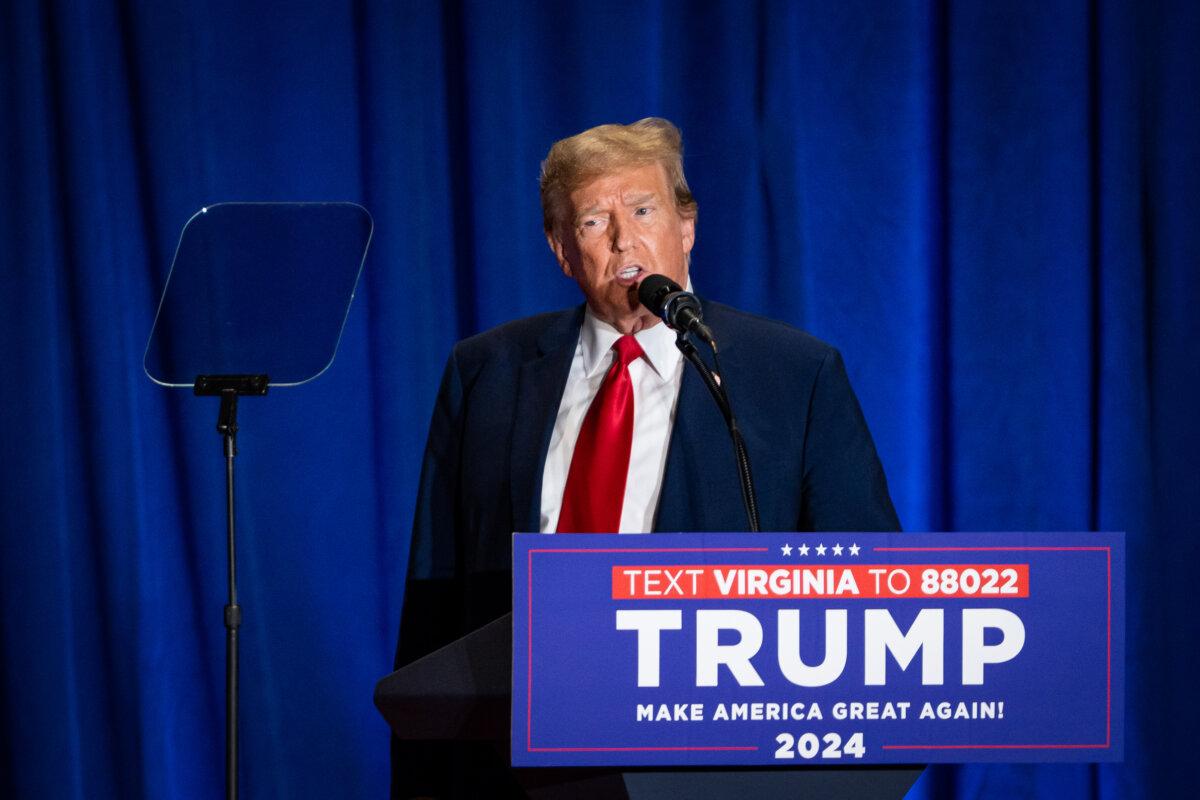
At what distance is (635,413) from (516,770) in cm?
76

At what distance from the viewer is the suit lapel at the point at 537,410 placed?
1.64 metres

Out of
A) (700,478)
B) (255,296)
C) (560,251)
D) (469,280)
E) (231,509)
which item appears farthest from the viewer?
(469,280)

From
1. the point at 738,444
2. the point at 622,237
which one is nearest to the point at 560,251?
the point at 622,237

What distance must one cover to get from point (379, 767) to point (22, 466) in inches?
42.0

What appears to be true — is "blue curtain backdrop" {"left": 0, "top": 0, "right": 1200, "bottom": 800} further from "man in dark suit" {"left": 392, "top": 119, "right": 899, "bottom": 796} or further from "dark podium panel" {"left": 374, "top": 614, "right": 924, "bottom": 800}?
"dark podium panel" {"left": 374, "top": 614, "right": 924, "bottom": 800}

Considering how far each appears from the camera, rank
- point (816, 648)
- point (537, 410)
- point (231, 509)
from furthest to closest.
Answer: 1. point (231, 509)
2. point (537, 410)
3. point (816, 648)

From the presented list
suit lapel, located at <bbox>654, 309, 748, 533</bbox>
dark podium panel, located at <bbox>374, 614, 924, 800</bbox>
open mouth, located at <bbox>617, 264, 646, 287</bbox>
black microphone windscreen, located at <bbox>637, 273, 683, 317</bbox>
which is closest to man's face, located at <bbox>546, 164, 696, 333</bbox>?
open mouth, located at <bbox>617, 264, 646, 287</bbox>

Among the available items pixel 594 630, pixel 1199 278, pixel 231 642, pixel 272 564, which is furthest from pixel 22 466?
pixel 1199 278

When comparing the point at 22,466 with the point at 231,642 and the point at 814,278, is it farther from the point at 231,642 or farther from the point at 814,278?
the point at 814,278

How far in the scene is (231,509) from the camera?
2.00 metres

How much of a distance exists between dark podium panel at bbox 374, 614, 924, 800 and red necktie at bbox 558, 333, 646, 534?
0.56 meters

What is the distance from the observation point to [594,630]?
3.18 feet

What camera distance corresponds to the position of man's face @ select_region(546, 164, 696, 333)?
5.84 feet

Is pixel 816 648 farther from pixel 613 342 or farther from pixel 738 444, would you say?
pixel 613 342
